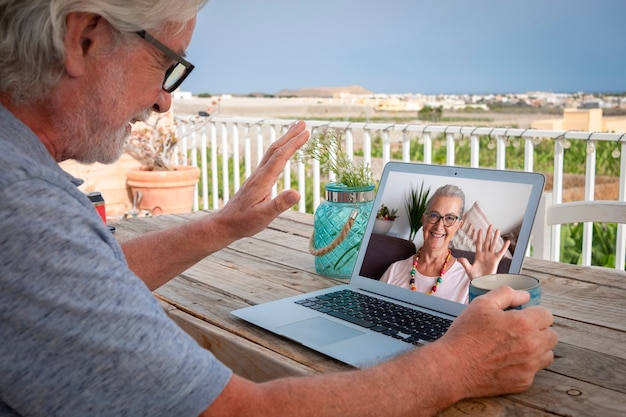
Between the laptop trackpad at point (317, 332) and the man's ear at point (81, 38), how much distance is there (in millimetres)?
571

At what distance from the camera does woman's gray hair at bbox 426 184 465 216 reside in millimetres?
1360

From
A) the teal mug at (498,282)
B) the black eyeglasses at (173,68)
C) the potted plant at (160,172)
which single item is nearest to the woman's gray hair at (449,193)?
the teal mug at (498,282)

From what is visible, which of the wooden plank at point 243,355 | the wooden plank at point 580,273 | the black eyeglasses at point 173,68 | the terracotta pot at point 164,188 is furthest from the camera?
the terracotta pot at point 164,188

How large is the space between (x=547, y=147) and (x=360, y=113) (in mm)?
12881

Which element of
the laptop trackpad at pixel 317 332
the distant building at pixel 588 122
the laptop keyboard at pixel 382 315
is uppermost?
the distant building at pixel 588 122

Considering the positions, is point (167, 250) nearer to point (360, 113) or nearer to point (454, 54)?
point (360, 113)

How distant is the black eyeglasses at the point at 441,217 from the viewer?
134cm

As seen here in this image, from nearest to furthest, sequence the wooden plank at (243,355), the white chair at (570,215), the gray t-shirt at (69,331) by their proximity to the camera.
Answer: the gray t-shirt at (69,331)
the wooden plank at (243,355)
the white chair at (570,215)

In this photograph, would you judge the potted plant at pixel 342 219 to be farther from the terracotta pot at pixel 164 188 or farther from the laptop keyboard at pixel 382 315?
the terracotta pot at pixel 164 188

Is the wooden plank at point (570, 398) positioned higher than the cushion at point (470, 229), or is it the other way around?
the cushion at point (470, 229)

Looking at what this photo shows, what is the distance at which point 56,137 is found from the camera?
3.23ft

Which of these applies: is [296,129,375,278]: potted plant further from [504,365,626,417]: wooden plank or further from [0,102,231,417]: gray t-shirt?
[0,102,231,417]: gray t-shirt

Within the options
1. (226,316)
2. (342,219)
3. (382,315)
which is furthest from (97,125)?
(342,219)

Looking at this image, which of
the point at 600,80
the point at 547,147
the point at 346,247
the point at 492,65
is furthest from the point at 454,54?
the point at 346,247
